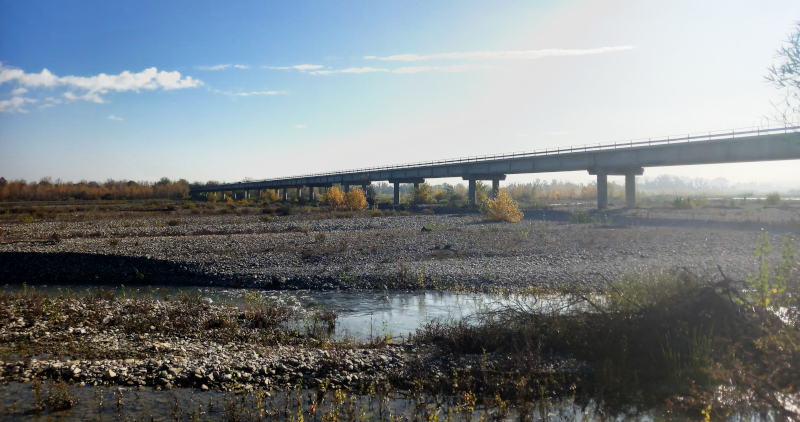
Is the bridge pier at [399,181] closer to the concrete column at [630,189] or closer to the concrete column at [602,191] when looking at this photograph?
the concrete column at [602,191]

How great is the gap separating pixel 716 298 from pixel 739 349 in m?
0.92

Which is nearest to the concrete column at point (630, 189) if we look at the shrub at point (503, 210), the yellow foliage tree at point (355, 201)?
the shrub at point (503, 210)

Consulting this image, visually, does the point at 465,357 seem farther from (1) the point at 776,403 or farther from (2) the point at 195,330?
(2) the point at 195,330

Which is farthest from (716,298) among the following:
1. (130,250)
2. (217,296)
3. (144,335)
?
(130,250)

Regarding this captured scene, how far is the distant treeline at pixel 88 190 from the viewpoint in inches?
4279

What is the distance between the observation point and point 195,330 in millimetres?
11961

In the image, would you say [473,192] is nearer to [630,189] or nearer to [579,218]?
[630,189]

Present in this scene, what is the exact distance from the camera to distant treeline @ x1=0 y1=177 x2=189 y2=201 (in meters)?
109

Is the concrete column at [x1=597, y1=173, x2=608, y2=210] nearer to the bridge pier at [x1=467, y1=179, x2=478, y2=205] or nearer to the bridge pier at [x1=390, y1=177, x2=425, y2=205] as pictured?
the bridge pier at [x1=467, y1=179, x2=478, y2=205]

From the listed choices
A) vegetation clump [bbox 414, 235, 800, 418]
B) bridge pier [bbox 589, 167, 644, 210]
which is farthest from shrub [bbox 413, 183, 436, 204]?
vegetation clump [bbox 414, 235, 800, 418]

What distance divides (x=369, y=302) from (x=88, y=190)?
138882mm

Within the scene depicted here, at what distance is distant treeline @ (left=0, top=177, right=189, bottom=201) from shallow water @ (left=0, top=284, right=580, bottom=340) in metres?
113

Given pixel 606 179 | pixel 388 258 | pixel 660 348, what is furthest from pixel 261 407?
pixel 606 179

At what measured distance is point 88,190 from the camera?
126250mm
